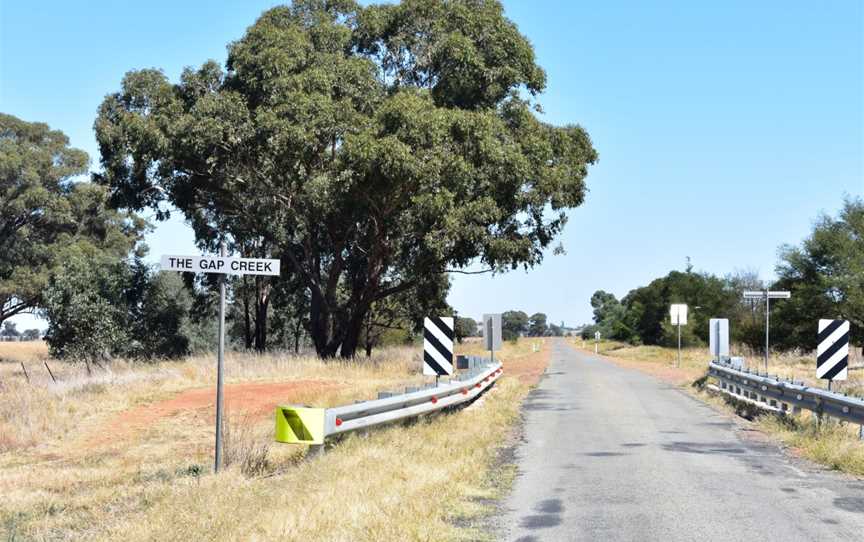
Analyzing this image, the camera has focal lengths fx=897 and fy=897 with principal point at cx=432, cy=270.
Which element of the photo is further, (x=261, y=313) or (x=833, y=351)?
(x=261, y=313)

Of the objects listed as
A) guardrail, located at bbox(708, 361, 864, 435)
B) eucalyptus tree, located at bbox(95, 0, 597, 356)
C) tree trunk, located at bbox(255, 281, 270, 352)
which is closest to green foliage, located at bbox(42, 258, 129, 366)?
eucalyptus tree, located at bbox(95, 0, 597, 356)

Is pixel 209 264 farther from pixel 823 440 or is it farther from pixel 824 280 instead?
pixel 824 280

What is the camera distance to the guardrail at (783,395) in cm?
1332

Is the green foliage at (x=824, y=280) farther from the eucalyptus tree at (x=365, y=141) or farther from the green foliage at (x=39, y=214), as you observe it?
the green foliage at (x=39, y=214)

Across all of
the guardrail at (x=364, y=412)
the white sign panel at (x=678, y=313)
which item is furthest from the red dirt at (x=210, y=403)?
the white sign panel at (x=678, y=313)

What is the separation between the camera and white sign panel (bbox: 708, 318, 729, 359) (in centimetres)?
2530

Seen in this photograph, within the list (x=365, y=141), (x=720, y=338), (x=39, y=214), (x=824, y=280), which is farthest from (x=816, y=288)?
(x=39, y=214)

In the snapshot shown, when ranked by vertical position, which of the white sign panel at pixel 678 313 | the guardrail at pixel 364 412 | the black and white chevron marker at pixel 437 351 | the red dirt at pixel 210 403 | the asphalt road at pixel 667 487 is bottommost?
the red dirt at pixel 210 403

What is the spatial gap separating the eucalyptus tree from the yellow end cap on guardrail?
16884 mm

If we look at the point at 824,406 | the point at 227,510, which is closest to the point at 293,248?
the point at 824,406

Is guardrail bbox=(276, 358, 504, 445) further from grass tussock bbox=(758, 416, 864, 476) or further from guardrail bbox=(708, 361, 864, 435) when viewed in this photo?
guardrail bbox=(708, 361, 864, 435)

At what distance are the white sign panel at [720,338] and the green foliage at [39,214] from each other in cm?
3476

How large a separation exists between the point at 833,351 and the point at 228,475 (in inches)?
452

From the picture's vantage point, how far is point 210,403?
21.6m
